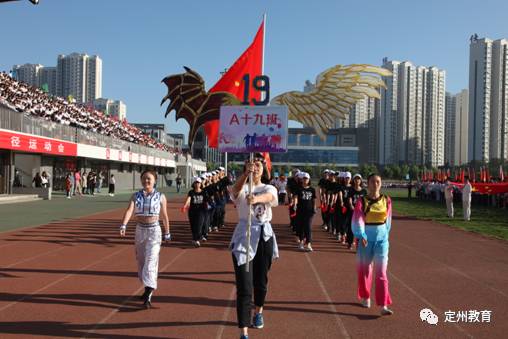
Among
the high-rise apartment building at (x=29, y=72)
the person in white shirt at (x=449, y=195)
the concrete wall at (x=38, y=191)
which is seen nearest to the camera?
the person in white shirt at (x=449, y=195)

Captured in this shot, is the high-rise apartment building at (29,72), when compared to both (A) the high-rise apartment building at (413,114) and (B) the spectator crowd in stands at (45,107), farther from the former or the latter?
(A) the high-rise apartment building at (413,114)

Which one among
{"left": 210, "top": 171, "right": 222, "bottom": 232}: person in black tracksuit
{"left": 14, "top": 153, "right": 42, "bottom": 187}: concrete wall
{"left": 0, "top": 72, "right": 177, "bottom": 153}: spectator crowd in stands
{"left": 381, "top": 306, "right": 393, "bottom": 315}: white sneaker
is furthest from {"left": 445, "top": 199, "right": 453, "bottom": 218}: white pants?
{"left": 14, "top": 153, "right": 42, "bottom": 187}: concrete wall

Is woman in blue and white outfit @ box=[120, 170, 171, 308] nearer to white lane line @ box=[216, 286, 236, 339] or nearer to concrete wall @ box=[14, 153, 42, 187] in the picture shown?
white lane line @ box=[216, 286, 236, 339]

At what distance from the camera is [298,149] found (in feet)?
358

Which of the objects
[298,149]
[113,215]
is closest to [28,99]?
[113,215]

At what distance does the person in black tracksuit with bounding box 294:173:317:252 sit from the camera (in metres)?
10.4

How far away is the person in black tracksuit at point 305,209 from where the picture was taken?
411 inches

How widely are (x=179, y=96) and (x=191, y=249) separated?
30.6 ft

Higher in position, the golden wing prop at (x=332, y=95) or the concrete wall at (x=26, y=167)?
the golden wing prop at (x=332, y=95)

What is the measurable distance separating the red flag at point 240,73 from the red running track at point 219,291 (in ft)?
25.8

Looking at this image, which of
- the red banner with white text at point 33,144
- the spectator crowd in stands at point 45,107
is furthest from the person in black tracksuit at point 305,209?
the spectator crowd in stands at point 45,107

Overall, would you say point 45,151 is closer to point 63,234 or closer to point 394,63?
point 63,234

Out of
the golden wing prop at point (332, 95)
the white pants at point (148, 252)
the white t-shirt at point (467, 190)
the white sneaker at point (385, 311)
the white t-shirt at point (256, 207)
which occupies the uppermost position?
the golden wing prop at point (332, 95)

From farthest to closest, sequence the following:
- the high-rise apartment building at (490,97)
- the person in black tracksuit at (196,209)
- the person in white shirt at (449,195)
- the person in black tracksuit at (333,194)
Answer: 1. the high-rise apartment building at (490,97)
2. the person in white shirt at (449,195)
3. the person in black tracksuit at (333,194)
4. the person in black tracksuit at (196,209)
